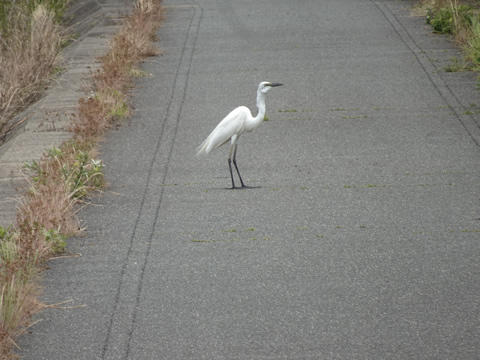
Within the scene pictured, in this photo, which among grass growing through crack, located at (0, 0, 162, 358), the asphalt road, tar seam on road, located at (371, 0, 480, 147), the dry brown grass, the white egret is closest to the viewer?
the asphalt road

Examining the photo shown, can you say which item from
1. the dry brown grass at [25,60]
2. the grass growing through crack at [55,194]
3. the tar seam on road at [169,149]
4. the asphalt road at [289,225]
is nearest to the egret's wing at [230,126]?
the asphalt road at [289,225]

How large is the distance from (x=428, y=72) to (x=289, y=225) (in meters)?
6.14

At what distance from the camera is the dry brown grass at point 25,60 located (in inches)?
475

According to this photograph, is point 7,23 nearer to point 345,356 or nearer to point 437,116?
point 437,116

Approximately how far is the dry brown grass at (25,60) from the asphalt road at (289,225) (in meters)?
1.81

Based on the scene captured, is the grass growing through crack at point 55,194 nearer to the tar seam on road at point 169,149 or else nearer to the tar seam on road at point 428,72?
the tar seam on road at point 169,149

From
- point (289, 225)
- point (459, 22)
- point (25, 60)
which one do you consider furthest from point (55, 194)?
point (459, 22)

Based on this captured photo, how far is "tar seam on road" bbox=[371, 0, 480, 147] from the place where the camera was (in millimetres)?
10133

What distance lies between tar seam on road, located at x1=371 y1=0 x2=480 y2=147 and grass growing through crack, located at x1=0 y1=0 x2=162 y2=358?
4623mm

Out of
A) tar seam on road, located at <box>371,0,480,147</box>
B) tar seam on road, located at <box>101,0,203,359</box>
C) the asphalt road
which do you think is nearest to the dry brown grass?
the asphalt road

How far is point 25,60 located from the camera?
525 inches

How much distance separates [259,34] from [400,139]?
681 centimetres

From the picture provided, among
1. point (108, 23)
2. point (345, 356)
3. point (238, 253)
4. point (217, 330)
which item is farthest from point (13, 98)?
point (345, 356)

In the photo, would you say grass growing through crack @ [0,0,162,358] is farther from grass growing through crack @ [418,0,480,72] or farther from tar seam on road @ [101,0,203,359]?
grass growing through crack @ [418,0,480,72]
